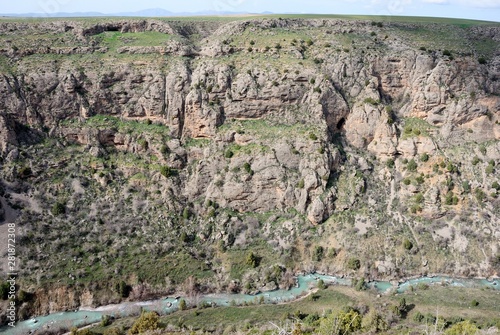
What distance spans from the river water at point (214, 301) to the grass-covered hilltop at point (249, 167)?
1015 millimetres

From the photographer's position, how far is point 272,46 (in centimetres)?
6359

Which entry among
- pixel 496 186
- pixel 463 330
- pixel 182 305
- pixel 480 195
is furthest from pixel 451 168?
pixel 182 305

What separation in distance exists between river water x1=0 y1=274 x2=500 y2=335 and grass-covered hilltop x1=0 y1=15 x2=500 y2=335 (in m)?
1.02

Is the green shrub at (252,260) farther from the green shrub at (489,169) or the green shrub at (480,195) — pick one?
the green shrub at (489,169)

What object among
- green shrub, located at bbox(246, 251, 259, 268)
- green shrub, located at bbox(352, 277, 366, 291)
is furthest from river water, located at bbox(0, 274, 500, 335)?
green shrub, located at bbox(246, 251, 259, 268)

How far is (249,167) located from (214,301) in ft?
63.9

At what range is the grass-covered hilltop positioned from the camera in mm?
45406

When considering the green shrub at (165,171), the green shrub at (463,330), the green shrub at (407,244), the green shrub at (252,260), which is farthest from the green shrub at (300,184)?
the green shrub at (463,330)

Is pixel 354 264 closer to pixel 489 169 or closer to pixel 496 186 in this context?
pixel 496 186

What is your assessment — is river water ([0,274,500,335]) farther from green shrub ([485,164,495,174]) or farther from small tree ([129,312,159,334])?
green shrub ([485,164,495,174])

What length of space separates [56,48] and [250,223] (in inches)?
1705

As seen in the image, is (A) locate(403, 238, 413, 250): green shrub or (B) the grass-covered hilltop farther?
(A) locate(403, 238, 413, 250): green shrub

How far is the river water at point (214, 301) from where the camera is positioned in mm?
40719

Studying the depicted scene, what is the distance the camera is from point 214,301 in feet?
151
